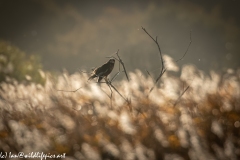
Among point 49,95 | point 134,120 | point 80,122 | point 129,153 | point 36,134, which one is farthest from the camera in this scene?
point 49,95

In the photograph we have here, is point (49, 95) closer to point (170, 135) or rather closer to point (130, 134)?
point (130, 134)

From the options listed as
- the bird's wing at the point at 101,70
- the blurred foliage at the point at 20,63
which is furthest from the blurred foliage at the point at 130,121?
the blurred foliage at the point at 20,63

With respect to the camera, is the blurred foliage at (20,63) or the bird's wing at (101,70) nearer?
the bird's wing at (101,70)

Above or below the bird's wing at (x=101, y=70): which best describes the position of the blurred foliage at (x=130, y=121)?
below

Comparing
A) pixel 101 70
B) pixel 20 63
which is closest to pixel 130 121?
pixel 101 70

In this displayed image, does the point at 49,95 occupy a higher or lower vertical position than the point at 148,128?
higher

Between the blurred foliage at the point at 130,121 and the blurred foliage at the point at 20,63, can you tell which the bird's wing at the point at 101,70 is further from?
the blurred foliage at the point at 20,63

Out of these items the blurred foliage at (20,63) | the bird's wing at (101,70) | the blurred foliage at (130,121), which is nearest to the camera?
the blurred foliage at (130,121)

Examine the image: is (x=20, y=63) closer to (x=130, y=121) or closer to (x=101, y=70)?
(x=101, y=70)

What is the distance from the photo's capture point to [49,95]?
3545 millimetres

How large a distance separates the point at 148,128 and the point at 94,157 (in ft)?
2.33

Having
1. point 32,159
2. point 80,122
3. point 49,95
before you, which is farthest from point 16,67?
point 32,159

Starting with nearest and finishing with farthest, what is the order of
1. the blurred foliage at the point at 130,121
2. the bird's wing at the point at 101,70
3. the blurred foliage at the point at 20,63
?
the blurred foliage at the point at 130,121, the bird's wing at the point at 101,70, the blurred foliage at the point at 20,63

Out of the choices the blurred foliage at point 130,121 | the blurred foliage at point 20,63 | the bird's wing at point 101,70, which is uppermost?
the blurred foliage at point 20,63
